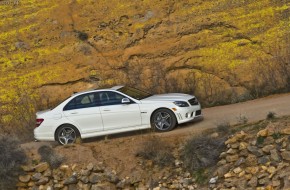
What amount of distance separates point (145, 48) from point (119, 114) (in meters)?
8.49

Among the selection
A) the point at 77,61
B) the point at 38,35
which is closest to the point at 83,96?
the point at 77,61

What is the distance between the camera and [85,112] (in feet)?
51.0

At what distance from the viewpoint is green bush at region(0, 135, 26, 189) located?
560 inches

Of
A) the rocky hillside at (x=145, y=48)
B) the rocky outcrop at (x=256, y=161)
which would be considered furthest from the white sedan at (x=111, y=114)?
the rocky hillside at (x=145, y=48)

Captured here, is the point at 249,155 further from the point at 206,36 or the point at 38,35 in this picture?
the point at 38,35

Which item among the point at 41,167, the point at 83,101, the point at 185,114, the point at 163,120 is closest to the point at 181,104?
the point at 185,114

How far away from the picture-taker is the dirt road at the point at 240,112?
49.4 ft

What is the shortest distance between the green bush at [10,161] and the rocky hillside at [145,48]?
7549mm

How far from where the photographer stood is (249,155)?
12703 millimetres

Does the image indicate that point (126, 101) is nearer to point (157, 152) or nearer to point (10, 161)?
point (157, 152)

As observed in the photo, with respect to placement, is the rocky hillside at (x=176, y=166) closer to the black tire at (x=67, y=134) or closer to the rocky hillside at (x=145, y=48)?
the black tire at (x=67, y=134)

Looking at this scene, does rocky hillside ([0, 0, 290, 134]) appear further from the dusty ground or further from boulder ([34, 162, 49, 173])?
boulder ([34, 162, 49, 173])

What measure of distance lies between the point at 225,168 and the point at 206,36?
10835 millimetres

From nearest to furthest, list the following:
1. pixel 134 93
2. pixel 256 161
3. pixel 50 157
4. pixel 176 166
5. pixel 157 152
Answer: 1. pixel 256 161
2. pixel 176 166
3. pixel 157 152
4. pixel 50 157
5. pixel 134 93
